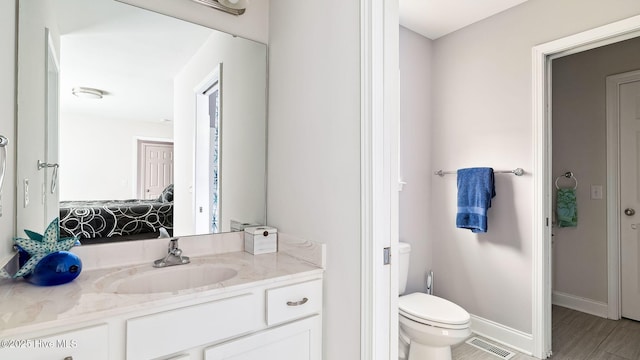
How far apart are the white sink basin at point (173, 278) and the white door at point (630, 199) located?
3.27 m

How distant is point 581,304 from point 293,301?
3090 mm

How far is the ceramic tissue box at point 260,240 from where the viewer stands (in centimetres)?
153

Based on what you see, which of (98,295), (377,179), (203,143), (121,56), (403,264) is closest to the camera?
(98,295)

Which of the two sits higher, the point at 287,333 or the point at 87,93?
the point at 87,93

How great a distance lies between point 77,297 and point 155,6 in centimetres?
124

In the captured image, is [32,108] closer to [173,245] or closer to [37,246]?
[37,246]

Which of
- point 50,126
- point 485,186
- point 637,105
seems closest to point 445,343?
point 485,186

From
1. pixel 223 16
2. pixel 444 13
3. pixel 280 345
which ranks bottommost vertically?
pixel 280 345

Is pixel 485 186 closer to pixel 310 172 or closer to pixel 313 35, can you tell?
pixel 310 172

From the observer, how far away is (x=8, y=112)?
103cm

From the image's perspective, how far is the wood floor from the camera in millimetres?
2123

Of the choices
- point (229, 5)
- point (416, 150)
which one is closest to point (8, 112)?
point (229, 5)

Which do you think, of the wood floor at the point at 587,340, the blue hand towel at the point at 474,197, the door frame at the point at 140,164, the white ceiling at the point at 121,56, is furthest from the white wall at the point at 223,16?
the wood floor at the point at 587,340

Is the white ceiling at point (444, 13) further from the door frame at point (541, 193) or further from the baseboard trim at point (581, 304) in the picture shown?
the baseboard trim at point (581, 304)
